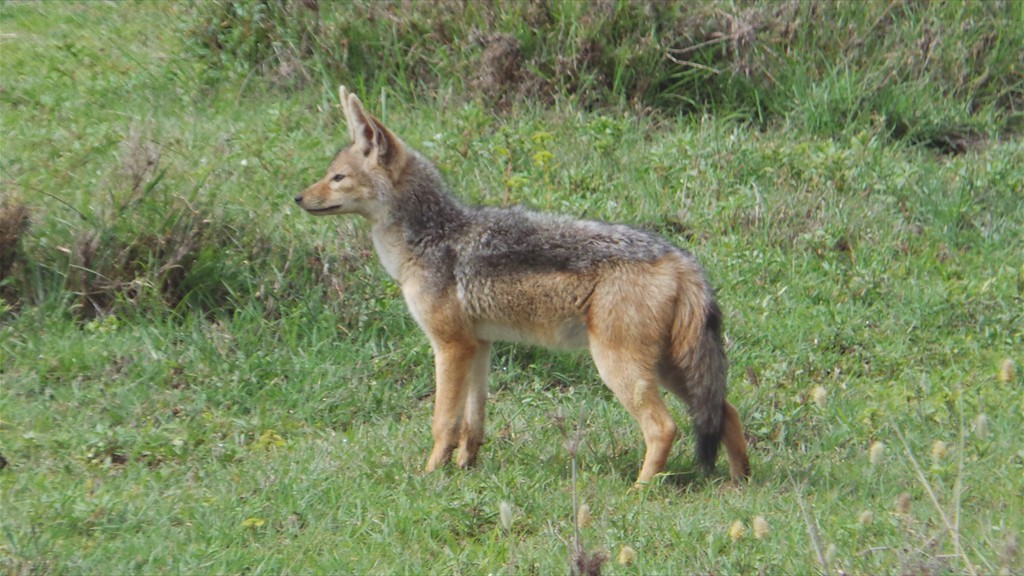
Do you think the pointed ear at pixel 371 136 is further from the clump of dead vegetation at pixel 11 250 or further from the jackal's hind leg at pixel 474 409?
the clump of dead vegetation at pixel 11 250

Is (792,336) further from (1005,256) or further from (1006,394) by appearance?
(1005,256)

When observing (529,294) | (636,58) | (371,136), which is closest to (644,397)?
(529,294)

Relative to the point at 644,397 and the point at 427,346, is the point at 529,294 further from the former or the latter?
the point at 427,346

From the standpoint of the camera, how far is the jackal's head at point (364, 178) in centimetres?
718

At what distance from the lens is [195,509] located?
5.91 meters

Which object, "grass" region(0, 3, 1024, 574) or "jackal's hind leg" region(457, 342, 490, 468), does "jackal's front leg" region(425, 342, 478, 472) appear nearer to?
"jackal's hind leg" region(457, 342, 490, 468)

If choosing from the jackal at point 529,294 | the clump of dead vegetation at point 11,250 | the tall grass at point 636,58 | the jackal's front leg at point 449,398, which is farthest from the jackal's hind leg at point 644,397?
the tall grass at point 636,58

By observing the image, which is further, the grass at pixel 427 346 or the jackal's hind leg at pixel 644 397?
the jackal's hind leg at pixel 644 397

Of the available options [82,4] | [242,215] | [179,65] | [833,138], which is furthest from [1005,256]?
[82,4]

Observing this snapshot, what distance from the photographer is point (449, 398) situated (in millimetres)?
6777

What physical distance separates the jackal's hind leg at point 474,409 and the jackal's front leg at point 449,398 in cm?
5

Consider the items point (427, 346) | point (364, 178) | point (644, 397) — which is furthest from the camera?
point (427, 346)

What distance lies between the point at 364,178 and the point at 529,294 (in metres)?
1.25

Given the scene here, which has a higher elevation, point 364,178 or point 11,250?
point 364,178
